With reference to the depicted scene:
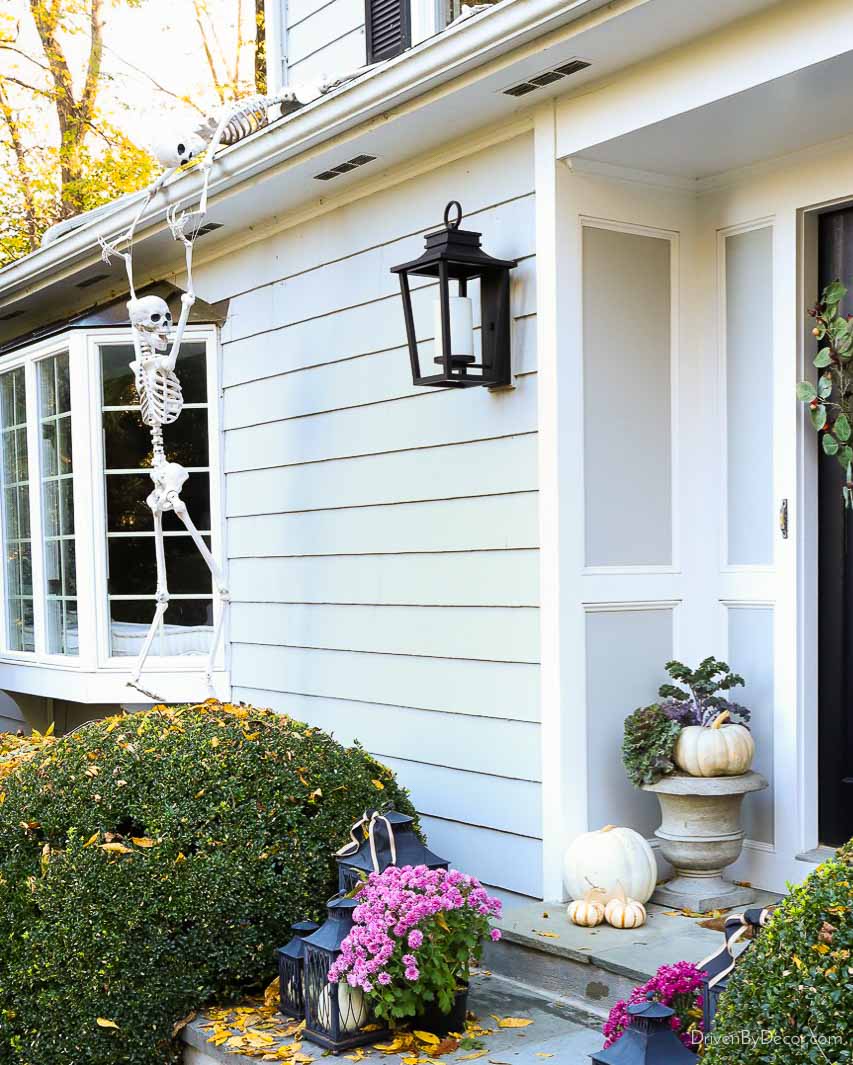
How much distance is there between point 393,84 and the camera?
3.84m

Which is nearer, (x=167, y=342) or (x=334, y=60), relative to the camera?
(x=167, y=342)

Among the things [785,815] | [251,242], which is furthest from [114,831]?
[251,242]

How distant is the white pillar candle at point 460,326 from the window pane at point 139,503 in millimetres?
2239

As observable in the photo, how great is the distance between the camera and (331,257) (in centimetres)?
490

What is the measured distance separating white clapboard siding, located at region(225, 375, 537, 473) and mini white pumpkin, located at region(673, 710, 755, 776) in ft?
3.62

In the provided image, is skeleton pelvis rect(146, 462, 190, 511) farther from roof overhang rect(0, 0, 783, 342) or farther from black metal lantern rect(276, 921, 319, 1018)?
black metal lantern rect(276, 921, 319, 1018)

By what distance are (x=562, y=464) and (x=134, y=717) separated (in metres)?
1.64

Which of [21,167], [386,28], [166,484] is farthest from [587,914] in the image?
[21,167]

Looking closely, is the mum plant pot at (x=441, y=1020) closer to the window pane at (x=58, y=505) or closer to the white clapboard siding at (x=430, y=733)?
the white clapboard siding at (x=430, y=733)

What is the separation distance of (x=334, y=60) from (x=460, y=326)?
8.20 ft

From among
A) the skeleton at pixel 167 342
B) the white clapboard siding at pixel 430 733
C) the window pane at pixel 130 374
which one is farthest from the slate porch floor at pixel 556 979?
the window pane at pixel 130 374

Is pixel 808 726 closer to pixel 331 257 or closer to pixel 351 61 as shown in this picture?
pixel 331 257

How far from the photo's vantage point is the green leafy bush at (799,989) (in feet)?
6.25

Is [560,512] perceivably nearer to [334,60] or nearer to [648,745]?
[648,745]
